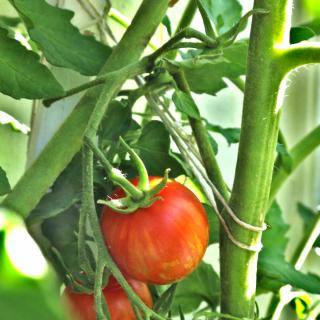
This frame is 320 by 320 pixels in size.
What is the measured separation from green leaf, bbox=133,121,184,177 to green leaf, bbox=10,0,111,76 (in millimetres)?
88

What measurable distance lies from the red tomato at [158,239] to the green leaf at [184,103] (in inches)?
3.3

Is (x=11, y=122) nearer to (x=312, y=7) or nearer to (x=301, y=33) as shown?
(x=301, y=33)

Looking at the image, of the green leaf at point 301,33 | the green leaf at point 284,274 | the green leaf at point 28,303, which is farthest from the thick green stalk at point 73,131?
the green leaf at point 28,303

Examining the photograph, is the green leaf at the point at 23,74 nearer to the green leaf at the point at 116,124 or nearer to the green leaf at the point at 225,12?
the green leaf at the point at 116,124

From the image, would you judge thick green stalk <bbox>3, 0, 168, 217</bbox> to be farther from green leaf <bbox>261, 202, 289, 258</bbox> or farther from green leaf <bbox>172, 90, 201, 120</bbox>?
green leaf <bbox>261, 202, 289, 258</bbox>

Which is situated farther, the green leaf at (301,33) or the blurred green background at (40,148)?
the green leaf at (301,33)

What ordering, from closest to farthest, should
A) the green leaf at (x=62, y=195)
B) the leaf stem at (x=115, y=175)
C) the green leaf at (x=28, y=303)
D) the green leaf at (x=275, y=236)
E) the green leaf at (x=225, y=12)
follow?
the green leaf at (x=28, y=303), the leaf stem at (x=115, y=175), the green leaf at (x=62, y=195), the green leaf at (x=225, y=12), the green leaf at (x=275, y=236)

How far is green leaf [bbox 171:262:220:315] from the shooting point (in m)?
0.70

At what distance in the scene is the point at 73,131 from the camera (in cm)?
51

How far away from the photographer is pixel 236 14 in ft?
2.01

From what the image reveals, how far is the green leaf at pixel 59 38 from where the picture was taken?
0.46 metres

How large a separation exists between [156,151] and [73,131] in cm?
10

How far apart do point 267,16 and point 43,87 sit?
0.18 metres

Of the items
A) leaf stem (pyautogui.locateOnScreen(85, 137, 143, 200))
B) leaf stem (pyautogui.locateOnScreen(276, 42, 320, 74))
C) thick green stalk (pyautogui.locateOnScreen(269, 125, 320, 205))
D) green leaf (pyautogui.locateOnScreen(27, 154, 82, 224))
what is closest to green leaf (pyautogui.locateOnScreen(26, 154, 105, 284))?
green leaf (pyautogui.locateOnScreen(27, 154, 82, 224))
